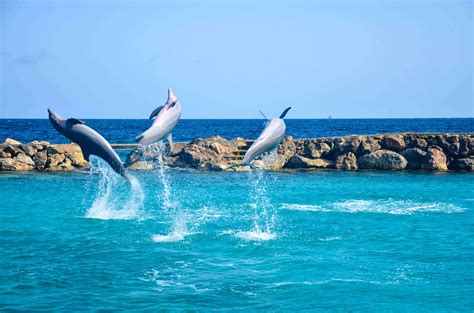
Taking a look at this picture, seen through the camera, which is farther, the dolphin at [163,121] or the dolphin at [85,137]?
the dolphin at [85,137]

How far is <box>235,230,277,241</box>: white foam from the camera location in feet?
62.2

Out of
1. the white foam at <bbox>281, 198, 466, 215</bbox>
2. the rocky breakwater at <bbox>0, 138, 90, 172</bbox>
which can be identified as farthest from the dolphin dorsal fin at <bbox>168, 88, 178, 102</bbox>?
the rocky breakwater at <bbox>0, 138, 90, 172</bbox>

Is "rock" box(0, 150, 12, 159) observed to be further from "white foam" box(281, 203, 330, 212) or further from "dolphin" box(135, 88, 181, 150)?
"dolphin" box(135, 88, 181, 150)

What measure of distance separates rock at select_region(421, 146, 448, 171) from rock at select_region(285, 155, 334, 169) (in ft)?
20.1

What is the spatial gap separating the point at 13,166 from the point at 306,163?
1934cm

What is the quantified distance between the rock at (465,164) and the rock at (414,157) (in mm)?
2223

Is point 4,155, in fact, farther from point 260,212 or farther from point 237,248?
point 237,248

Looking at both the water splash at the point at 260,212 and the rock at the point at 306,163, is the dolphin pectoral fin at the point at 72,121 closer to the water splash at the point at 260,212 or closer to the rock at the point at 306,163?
the water splash at the point at 260,212

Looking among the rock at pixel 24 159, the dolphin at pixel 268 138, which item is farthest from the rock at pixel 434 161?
the dolphin at pixel 268 138

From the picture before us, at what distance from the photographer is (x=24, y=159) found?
40.5 metres

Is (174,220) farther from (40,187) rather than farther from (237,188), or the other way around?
(40,187)

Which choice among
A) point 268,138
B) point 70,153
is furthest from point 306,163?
point 268,138

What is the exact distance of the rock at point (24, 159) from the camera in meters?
40.3

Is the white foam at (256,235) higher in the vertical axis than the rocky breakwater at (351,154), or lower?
lower
